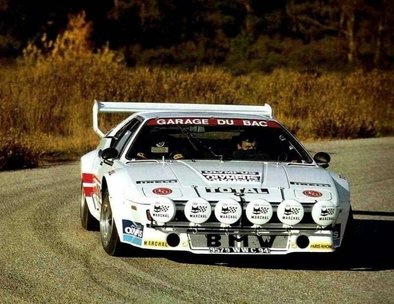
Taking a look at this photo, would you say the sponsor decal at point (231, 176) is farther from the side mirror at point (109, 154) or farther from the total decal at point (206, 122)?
the total decal at point (206, 122)

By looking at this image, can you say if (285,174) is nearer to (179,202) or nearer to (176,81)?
(179,202)

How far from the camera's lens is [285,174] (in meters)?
8.65

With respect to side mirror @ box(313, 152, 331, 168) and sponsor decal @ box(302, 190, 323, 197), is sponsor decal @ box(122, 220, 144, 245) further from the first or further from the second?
side mirror @ box(313, 152, 331, 168)

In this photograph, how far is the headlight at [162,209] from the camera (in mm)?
7848

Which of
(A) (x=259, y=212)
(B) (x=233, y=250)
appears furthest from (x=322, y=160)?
(B) (x=233, y=250)

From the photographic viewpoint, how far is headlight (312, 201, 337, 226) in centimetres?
802

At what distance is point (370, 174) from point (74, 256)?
28.8 feet

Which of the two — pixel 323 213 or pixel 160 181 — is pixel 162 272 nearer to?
pixel 160 181

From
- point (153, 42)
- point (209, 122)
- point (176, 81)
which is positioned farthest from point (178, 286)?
point (153, 42)

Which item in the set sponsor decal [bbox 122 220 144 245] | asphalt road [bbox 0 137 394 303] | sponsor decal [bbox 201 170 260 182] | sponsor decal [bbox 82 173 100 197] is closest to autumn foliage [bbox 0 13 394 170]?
sponsor decal [bbox 82 173 100 197]

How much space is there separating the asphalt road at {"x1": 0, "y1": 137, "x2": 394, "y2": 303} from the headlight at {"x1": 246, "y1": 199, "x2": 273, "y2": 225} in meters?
0.42

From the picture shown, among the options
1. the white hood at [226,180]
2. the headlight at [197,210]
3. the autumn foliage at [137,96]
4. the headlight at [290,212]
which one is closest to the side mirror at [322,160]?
the white hood at [226,180]

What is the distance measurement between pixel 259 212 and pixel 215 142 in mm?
2034

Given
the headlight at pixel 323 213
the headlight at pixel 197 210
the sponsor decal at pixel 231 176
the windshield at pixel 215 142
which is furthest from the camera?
the windshield at pixel 215 142
